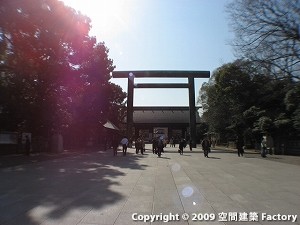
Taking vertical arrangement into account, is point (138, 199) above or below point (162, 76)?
below

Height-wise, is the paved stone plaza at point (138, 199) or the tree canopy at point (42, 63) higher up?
the tree canopy at point (42, 63)

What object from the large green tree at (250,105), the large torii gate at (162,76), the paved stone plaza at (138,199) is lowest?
the paved stone plaza at (138,199)

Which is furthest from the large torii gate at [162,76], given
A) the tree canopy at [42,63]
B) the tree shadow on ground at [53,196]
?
the tree shadow on ground at [53,196]

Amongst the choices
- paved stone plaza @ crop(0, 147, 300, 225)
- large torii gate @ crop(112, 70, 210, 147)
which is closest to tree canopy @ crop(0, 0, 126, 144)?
large torii gate @ crop(112, 70, 210, 147)

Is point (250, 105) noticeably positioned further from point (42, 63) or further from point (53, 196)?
point (53, 196)

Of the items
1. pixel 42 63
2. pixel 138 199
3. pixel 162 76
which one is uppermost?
pixel 162 76

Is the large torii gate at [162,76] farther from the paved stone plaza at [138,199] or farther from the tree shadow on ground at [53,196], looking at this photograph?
the paved stone plaza at [138,199]

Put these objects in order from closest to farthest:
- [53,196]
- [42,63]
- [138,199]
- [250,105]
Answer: [138,199] < [53,196] < [42,63] < [250,105]

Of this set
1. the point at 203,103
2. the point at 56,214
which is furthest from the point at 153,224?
the point at 203,103

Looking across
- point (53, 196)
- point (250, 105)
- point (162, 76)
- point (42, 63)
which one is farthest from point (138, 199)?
point (162, 76)

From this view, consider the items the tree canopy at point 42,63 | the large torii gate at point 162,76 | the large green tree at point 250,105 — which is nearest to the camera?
the tree canopy at point 42,63

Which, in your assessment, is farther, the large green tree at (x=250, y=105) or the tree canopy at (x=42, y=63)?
the large green tree at (x=250, y=105)

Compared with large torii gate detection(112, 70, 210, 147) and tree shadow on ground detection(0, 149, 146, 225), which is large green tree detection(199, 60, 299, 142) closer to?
large torii gate detection(112, 70, 210, 147)

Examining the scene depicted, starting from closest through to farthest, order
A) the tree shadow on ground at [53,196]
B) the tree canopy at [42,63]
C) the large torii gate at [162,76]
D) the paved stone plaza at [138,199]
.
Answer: the paved stone plaza at [138,199] < the tree shadow on ground at [53,196] < the tree canopy at [42,63] < the large torii gate at [162,76]
